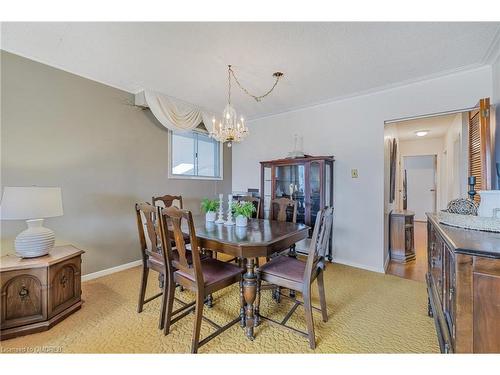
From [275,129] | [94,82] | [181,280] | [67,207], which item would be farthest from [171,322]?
[275,129]

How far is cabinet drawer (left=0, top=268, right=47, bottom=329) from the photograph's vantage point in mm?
1677

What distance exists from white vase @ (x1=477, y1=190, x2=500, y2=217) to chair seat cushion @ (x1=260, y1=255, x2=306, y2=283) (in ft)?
3.98

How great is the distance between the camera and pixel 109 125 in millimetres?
2861

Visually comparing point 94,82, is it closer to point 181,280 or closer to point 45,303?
point 45,303

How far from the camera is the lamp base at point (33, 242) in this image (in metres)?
1.83

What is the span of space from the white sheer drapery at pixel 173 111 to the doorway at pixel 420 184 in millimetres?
6081

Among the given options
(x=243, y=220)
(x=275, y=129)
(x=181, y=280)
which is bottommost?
(x=181, y=280)

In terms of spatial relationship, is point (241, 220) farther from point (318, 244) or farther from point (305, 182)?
point (305, 182)

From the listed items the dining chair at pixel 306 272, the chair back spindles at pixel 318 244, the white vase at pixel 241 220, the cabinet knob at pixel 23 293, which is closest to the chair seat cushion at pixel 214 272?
the dining chair at pixel 306 272

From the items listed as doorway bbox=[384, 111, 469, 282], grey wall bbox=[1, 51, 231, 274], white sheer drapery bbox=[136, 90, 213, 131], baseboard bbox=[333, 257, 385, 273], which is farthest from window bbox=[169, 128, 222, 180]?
doorway bbox=[384, 111, 469, 282]

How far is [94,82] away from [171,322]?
283cm

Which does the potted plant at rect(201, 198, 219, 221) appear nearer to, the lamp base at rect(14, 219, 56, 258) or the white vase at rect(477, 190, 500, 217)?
the lamp base at rect(14, 219, 56, 258)

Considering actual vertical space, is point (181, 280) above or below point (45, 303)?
above

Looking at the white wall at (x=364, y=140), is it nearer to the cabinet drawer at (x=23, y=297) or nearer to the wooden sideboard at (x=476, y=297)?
the wooden sideboard at (x=476, y=297)
